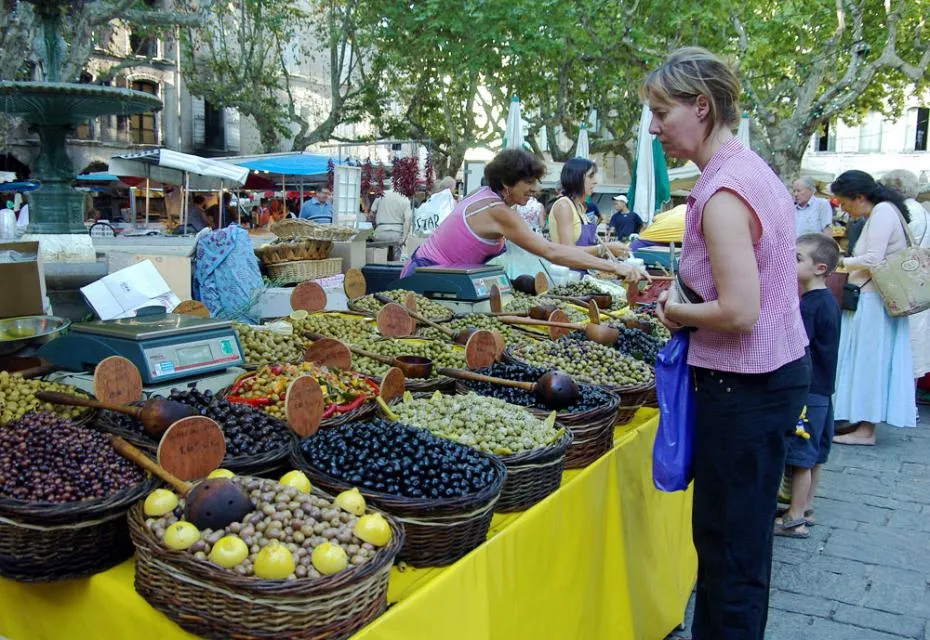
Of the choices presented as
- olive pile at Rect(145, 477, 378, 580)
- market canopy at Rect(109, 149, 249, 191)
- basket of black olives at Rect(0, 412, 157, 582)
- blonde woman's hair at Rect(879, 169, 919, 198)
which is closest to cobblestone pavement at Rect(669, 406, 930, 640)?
olive pile at Rect(145, 477, 378, 580)

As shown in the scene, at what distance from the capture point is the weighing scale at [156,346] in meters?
2.27

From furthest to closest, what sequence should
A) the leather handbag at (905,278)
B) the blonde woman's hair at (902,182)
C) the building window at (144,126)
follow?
the building window at (144,126) → the blonde woman's hair at (902,182) → the leather handbag at (905,278)

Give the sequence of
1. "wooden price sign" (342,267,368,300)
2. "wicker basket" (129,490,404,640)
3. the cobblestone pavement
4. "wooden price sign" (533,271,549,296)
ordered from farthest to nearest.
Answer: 1. "wooden price sign" (533,271,549,296)
2. "wooden price sign" (342,267,368,300)
3. the cobblestone pavement
4. "wicker basket" (129,490,404,640)

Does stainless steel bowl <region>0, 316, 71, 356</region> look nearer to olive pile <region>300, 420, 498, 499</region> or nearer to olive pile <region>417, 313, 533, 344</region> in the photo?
olive pile <region>300, 420, 498, 499</region>

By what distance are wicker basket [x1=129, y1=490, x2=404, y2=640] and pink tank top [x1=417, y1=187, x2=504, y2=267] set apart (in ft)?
9.54

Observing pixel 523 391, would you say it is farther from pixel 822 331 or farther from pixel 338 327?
pixel 822 331

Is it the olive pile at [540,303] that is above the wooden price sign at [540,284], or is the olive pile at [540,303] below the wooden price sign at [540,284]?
below

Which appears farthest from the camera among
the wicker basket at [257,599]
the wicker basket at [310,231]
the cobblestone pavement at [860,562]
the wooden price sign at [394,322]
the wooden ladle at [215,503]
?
the wicker basket at [310,231]

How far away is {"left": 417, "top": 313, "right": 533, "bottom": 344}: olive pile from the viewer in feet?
11.8

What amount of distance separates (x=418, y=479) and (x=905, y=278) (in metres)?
4.89

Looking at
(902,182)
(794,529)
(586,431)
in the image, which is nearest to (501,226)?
(586,431)

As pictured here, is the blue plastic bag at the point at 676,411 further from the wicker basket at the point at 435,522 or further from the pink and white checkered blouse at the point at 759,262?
the wicker basket at the point at 435,522

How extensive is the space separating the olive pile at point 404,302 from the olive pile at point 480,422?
1562mm

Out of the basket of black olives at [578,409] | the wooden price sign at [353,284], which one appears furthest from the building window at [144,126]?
the basket of black olives at [578,409]
